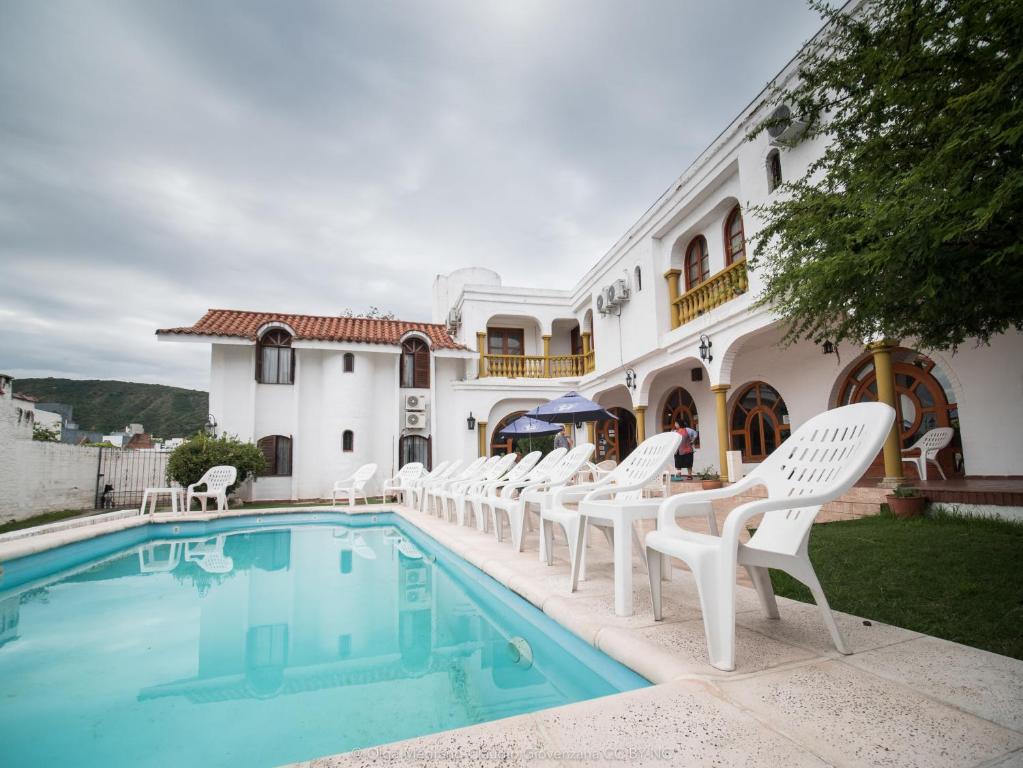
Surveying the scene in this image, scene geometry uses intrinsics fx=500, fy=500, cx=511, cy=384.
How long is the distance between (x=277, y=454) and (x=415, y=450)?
397 centimetres

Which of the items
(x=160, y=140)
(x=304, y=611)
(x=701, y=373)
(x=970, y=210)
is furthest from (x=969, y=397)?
(x=160, y=140)

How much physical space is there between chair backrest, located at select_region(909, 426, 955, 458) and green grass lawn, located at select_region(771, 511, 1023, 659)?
3.01 meters

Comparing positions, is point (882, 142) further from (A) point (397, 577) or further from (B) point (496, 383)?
(B) point (496, 383)

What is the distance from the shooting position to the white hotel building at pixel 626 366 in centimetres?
817

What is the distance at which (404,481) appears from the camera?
1170 centimetres

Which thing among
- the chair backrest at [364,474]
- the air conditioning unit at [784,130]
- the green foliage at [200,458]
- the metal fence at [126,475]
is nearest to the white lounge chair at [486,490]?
the chair backrest at [364,474]

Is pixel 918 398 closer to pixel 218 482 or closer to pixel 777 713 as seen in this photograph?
pixel 777 713

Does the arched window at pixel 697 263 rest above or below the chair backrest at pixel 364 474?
above

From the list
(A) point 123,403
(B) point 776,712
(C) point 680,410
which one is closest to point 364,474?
(C) point 680,410

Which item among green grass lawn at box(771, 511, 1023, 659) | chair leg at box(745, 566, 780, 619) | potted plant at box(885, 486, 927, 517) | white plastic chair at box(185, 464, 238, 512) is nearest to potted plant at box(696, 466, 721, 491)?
potted plant at box(885, 486, 927, 517)

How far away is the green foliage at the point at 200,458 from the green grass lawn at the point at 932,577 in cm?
1182

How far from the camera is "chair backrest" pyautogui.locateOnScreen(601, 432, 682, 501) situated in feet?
11.7

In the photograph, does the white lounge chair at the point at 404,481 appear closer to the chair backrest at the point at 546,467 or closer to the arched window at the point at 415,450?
the arched window at the point at 415,450

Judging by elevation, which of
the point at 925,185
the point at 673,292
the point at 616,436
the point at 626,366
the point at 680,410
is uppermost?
the point at 673,292
